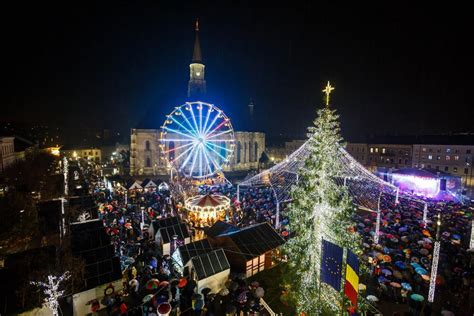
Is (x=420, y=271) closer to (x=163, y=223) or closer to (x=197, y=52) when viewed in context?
(x=163, y=223)

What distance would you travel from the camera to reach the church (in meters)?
44.0

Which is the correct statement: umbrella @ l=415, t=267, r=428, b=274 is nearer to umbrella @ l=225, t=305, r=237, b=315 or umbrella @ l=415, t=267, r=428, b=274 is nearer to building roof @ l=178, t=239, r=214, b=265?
umbrella @ l=225, t=305, r=237, b=315

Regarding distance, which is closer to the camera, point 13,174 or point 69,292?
point 69,292

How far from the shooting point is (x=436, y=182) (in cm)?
2892

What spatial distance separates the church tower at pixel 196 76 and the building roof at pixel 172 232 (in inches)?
1531

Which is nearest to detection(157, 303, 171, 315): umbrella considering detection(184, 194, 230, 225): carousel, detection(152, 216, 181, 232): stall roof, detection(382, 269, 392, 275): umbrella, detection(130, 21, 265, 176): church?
detection(152, 216, 181, 232): stall roof

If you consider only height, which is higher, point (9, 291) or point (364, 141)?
point (364, 141)

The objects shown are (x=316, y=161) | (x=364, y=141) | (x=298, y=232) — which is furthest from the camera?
(x=364, y=141)

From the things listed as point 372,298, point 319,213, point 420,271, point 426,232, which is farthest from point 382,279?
point 426,232

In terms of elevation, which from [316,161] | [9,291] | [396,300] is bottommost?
[396,300]

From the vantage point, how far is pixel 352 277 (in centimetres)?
711

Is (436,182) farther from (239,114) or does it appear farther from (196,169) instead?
(239,114)

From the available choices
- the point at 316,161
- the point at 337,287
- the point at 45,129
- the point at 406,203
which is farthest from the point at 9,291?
the point at 45,129

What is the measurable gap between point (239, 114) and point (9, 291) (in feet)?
174
